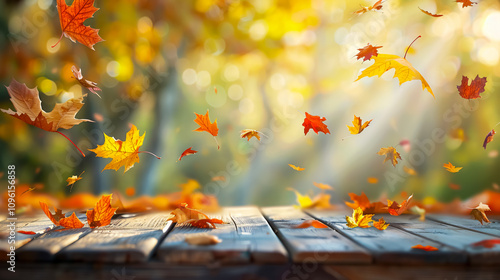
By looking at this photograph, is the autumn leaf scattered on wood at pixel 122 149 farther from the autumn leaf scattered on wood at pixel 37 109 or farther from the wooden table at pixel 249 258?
the wooden table at pixel 249 258

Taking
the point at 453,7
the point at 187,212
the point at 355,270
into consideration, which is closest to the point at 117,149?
the point at 187,212

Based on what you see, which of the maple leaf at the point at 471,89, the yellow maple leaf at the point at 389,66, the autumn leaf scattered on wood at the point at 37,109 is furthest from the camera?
the maple leaf at the point at 471,89

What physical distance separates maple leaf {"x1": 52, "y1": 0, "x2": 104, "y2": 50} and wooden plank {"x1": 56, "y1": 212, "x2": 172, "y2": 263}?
62cm

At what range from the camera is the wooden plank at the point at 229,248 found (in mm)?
802

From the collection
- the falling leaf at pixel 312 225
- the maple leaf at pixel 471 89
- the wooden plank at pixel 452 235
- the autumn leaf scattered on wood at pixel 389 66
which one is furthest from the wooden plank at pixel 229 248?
the maple leaf at pixel 471 89

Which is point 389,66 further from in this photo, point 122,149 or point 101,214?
point 101,214

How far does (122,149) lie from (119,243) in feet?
1.40

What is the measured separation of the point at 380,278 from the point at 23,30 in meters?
2.72

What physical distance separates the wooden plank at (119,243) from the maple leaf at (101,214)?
3cm

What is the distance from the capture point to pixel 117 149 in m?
1.22

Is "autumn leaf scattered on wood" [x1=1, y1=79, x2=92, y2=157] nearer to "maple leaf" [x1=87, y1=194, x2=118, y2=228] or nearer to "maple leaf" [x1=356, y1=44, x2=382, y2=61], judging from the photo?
"maple leaf" [x1=87, y1=194, x2=118, y2=228]

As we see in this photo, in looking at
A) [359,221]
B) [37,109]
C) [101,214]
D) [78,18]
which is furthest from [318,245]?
[78,18]

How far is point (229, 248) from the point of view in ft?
2.72

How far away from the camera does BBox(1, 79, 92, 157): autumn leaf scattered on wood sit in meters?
1.07
